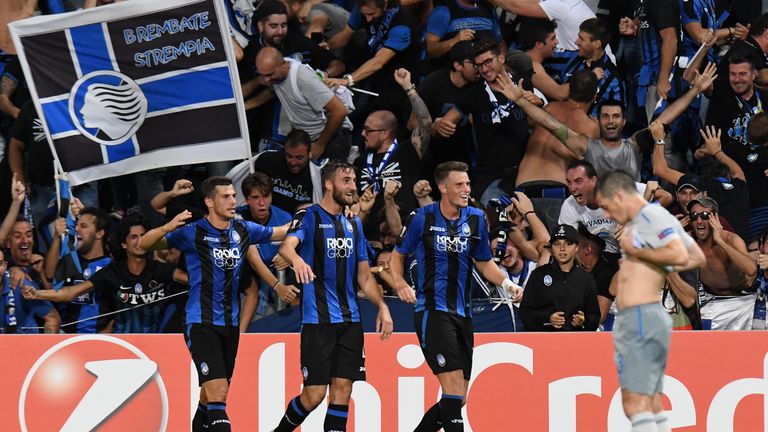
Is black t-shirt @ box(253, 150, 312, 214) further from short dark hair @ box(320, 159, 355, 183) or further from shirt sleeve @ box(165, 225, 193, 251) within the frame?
shirt sleeve @ box(165, 225, 193, 251)

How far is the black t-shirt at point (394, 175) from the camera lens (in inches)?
578

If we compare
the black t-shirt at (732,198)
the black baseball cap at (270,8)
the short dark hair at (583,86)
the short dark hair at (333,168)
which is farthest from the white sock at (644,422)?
the black baseball cap at (270,8)

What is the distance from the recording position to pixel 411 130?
50.8 feet

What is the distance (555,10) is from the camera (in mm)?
15586

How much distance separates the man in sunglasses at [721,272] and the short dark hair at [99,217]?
601cm

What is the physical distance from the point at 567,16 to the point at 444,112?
1.99m

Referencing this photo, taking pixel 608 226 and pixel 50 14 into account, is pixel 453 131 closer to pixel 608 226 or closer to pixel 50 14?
pixel 608 226

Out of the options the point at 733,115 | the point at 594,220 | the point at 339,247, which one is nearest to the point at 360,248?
the point at 339,247

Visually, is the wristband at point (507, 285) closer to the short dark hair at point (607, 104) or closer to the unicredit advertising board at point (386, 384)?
the unicredit advertising board at point (386, 384)

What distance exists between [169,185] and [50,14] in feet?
8.00

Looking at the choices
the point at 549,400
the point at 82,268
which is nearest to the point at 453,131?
the point at 549,400

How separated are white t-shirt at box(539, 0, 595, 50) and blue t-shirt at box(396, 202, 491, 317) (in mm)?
4026

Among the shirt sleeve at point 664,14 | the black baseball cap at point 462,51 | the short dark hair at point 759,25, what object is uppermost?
the black baseball cap at point 462,51

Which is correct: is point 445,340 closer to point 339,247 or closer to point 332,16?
point 339,247
